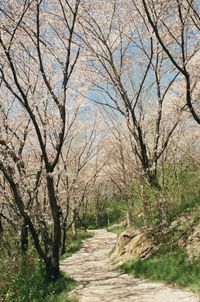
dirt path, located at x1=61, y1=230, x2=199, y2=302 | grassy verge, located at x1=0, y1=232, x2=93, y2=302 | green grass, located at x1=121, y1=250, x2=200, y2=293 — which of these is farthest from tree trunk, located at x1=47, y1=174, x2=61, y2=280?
green grass, located at x1=121, y1=250, x2=200, y2=293

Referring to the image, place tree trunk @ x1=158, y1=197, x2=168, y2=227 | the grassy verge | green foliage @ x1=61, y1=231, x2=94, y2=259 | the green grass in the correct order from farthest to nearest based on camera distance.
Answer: green foliage @ x1=61, y1=231, x2=94, y2=259
tree trunk @ x1=158, y1=197, x2=168, y2=227
the grassy verge
the green grass

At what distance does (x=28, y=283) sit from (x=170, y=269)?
12.5 ft

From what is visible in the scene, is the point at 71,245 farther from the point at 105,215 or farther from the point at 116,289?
the point at 105,215

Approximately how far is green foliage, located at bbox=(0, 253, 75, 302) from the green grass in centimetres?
196

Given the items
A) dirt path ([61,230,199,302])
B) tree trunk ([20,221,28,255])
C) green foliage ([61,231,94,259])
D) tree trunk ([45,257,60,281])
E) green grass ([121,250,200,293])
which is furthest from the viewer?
green foliage ([61,231,94,259])

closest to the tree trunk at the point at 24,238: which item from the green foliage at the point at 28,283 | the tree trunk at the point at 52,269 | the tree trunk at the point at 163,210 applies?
the green foliage at the point at 28,283

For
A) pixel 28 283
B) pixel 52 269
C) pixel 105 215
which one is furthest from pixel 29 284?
pixel 105 215

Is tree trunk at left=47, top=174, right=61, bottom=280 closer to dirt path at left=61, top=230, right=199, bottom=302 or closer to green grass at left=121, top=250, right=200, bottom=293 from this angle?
dirt path at left=61, top=230, right=199, bottom=302

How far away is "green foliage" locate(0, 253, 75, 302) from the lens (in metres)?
10.6

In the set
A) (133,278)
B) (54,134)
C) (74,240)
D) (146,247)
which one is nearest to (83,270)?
(146,247)

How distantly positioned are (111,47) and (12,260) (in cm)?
825

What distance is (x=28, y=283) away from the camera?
11.5 metres

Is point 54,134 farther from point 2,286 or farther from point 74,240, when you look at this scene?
point 74,240

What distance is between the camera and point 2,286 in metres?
11.1
